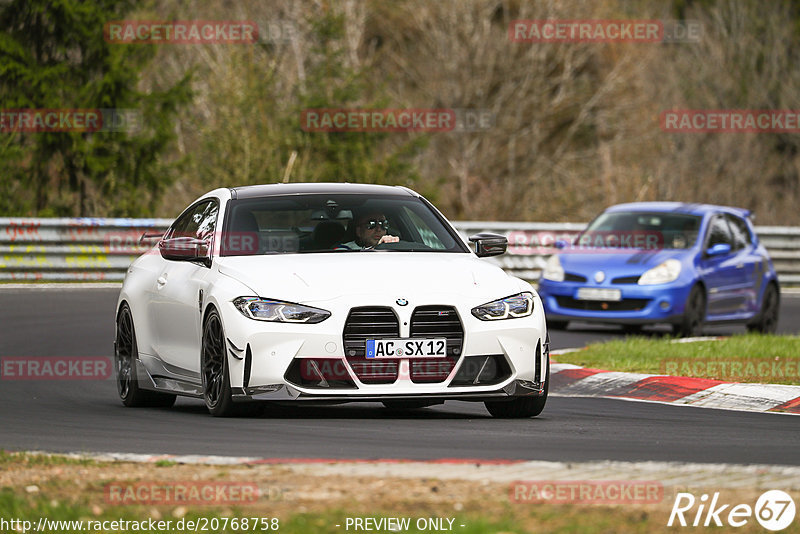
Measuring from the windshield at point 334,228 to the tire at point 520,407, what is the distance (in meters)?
1.08

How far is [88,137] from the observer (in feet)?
92.3

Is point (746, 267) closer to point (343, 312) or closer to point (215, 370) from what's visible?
point (215, 370)

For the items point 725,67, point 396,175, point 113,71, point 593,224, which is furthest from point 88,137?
point 725,67

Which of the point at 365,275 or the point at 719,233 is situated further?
the point at 719,233

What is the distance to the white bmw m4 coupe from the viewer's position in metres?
9.74

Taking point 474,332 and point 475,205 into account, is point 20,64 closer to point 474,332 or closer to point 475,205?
point 475,205

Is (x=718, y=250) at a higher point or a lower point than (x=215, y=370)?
lower

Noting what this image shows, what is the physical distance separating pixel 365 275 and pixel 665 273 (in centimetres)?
983

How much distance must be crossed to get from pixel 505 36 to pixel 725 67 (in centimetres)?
1191

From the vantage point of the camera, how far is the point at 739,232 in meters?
20.8

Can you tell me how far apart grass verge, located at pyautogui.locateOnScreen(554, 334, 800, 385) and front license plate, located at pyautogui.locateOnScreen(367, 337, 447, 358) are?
4.00 metres

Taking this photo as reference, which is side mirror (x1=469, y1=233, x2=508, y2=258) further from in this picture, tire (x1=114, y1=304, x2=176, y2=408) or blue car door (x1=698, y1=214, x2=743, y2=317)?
blue car door (x1=698, y1=214, x2=743, y2=317)

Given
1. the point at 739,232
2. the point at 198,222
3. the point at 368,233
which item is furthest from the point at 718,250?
the point at 368,233

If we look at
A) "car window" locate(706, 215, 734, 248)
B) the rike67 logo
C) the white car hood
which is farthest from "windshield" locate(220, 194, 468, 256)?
"car window" locate(706, 215, 734, 248)
